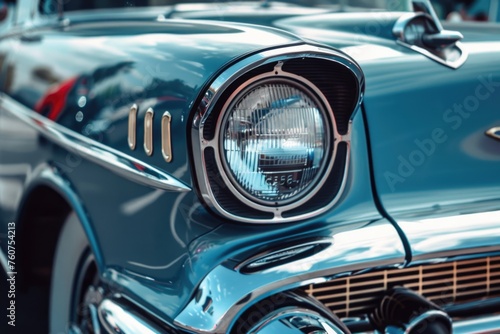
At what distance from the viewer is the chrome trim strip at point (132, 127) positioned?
1.55 meters

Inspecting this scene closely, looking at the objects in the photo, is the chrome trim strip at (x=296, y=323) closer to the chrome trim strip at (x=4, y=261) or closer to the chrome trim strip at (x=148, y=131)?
the chrome trim strip at (x=148, y=131)

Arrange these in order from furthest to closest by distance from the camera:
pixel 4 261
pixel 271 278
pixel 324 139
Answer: pixel 4 261 < pixel 324 139 < pixel 271 278

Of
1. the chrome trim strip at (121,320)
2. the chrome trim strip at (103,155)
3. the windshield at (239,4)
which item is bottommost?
the chrome trim strip at (121,320)

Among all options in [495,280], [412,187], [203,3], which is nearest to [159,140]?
[412,187]

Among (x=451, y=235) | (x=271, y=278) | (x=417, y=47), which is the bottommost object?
(x=271, y=278)

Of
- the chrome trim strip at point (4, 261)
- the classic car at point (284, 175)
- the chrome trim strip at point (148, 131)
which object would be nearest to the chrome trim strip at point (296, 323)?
the classic car at point (284, 175)

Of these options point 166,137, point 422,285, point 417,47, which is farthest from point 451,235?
point 166,137

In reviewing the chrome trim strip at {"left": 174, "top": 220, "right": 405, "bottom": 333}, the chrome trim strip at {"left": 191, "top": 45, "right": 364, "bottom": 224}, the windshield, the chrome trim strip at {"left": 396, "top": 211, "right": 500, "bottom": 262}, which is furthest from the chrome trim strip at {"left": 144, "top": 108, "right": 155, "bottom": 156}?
the windshield

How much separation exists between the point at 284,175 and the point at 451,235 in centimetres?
37

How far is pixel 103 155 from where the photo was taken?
5.50 ft

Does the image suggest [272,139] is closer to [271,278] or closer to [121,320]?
[271,278]

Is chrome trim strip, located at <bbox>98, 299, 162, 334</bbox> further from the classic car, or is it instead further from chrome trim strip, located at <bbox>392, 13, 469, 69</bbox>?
chrome trim strip, located at <bbox>392, 13, 469, 69</bbox>

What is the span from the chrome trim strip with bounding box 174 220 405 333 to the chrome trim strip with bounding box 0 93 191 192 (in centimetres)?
21

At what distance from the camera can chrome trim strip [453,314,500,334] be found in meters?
1.50
